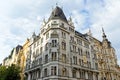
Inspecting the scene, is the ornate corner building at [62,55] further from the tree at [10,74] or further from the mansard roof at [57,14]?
the tree at [10,74]

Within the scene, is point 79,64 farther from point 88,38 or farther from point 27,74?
point 27,74

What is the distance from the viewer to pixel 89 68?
49844 mm

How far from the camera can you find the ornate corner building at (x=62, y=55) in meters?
41.5

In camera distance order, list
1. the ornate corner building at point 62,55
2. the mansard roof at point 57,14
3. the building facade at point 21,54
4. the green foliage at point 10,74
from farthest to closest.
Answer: the building facade at point 21,54, the mansard roof at point 57,14, the ornate corner building at point 62,55, the green foliage at point 10,74

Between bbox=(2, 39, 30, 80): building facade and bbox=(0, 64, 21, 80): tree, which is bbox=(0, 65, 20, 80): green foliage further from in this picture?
bbox=(2, 39, 30, 80): building facade

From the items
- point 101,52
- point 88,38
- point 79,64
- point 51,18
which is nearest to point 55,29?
point 51,18

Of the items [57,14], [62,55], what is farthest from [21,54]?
[62,55]

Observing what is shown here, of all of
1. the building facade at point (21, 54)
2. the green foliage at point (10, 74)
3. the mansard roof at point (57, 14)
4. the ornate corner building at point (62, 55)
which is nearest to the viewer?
the green foliage at point (10, 74)

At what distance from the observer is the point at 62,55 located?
140 ft

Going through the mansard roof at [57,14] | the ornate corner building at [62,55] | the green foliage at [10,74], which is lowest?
the green foliage at [10,74]

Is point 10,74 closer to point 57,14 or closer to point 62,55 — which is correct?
point 62,55

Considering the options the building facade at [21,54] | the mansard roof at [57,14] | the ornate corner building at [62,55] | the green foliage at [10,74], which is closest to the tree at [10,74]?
the green foliage at [10,74]

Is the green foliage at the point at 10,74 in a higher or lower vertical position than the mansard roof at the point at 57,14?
lower

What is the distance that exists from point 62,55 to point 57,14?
13267 millimetres
